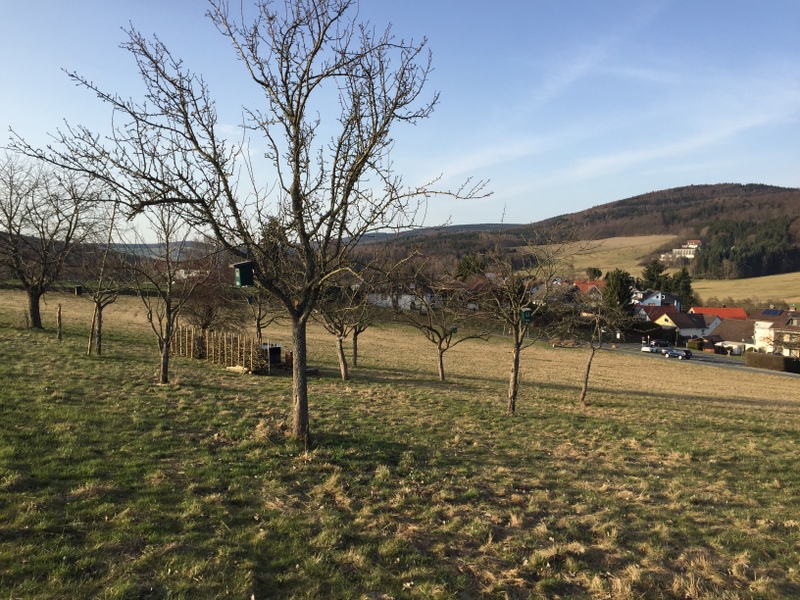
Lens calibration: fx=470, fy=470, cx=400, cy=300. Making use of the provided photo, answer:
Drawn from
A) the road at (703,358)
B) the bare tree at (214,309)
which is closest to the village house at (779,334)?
the road at (703,358)

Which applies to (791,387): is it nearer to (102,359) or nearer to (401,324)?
(401,324)

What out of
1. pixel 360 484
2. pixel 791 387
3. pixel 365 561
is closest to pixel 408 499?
pixel 360 484

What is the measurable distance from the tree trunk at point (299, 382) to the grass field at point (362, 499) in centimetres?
33

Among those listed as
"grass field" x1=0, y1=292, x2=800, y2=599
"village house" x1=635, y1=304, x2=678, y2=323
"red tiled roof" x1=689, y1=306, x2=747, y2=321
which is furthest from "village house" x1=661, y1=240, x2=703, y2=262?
"grass field" x1=0, y1=292, x2=800, y2=599

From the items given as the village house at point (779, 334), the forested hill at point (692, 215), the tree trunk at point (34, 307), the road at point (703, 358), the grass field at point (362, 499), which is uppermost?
the forested hill at point (692, 215)

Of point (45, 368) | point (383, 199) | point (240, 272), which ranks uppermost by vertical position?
point (383, 199)

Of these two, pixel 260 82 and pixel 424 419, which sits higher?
pixel 260 82

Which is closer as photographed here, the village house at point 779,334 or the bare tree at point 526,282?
the bare tree at point 526,282

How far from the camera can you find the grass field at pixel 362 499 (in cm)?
422

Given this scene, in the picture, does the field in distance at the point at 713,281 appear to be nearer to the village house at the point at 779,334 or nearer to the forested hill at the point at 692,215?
the forested hill at the point at 692,215

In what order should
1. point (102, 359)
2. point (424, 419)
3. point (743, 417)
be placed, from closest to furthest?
point (424, 419), point (102, 359), point (743, 417)

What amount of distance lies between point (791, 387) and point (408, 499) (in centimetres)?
3754

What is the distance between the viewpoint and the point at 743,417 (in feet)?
53.6

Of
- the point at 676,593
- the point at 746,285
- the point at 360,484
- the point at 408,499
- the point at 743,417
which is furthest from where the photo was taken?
the point at 746,285
